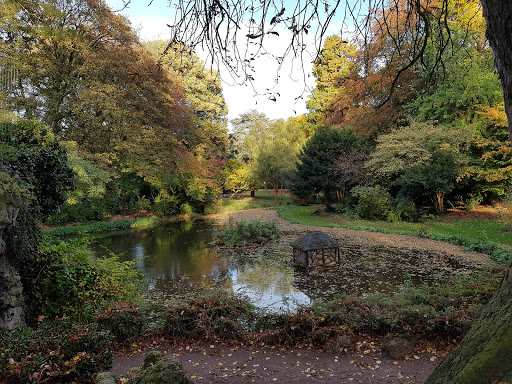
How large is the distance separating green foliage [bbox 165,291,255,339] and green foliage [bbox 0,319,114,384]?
4.83 ft

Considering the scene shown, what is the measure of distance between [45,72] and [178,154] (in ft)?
24.8

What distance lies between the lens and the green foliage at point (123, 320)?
4008mm

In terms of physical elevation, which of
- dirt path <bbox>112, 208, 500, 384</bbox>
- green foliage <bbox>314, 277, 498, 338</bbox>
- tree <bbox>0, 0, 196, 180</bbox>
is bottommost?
dirt path <bbox>112, 208, 500, 384</bbox>

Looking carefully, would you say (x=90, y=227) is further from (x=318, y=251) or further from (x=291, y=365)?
(x=291, y=365)

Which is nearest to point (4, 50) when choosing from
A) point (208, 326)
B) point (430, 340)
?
point (208, 326)

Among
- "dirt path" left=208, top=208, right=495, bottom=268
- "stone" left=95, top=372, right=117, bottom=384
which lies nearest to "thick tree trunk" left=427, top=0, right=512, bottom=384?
"stone" left=95, top=372, right=117, bottom=384

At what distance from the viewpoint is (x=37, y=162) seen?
17.9ft

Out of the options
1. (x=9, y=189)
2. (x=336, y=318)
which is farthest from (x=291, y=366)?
(x=9, y=189)

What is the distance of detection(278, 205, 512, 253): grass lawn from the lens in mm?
9992

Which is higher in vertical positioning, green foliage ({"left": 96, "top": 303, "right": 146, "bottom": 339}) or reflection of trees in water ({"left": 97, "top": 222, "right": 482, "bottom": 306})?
green foliage ({"left": 96, "top": 303, "right": 146, "bottom": 339})

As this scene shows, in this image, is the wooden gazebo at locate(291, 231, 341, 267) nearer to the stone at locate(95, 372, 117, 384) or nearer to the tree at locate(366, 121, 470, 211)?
the stone at locate(95, 372, 117, 384)

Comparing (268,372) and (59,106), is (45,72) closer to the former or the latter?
(59,106)

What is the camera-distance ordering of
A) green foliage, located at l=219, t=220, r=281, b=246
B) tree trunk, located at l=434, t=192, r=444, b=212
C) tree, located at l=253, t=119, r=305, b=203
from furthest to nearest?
1. tree, located at l=253, t=119, r=305, b=203
2. tree trunk, located at l=434, t=192, r=444, b=212
3. green foliage, located at l=219, t=220, r=281, b=246

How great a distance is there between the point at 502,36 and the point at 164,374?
91.1 inches
